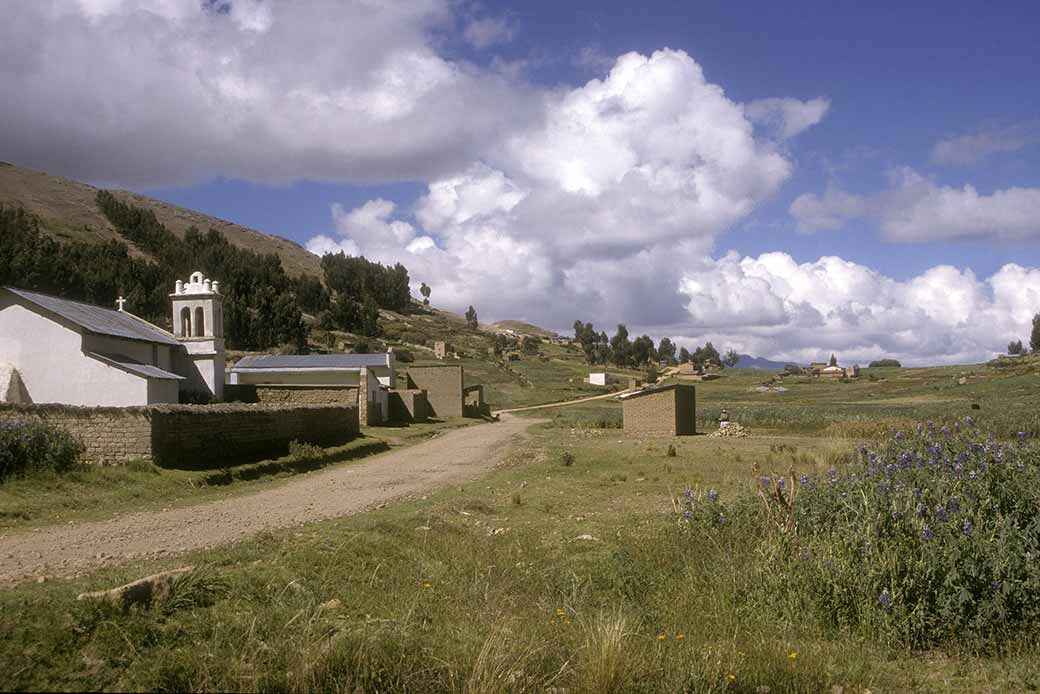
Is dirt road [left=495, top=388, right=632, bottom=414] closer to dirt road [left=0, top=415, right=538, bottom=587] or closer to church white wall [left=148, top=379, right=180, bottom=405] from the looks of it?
church white wall [left=148, top=379, right=180, bottom=405]

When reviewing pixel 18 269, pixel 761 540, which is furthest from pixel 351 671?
pixel 18 269

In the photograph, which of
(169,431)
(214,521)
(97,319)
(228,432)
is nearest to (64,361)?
(97,319)

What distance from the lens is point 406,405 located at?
46.2 meters

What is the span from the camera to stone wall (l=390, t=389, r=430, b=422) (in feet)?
149

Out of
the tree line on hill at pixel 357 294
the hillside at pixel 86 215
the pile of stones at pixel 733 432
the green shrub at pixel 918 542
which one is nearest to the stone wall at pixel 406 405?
the pile of stones at pixel 733 432

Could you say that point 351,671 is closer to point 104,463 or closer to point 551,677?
point 551,677

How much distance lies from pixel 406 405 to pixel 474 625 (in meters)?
39.9

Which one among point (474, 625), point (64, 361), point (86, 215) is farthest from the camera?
point (86, 215)

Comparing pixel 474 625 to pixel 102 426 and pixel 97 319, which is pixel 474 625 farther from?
pixel 97 319

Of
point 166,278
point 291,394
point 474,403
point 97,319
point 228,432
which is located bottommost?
point 474,403

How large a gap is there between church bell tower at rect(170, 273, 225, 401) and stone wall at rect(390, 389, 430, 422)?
1034 centimetres

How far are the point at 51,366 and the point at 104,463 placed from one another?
1252 centimetres

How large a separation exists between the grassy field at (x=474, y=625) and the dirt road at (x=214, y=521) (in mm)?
1133

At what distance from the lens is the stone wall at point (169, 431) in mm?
17781
